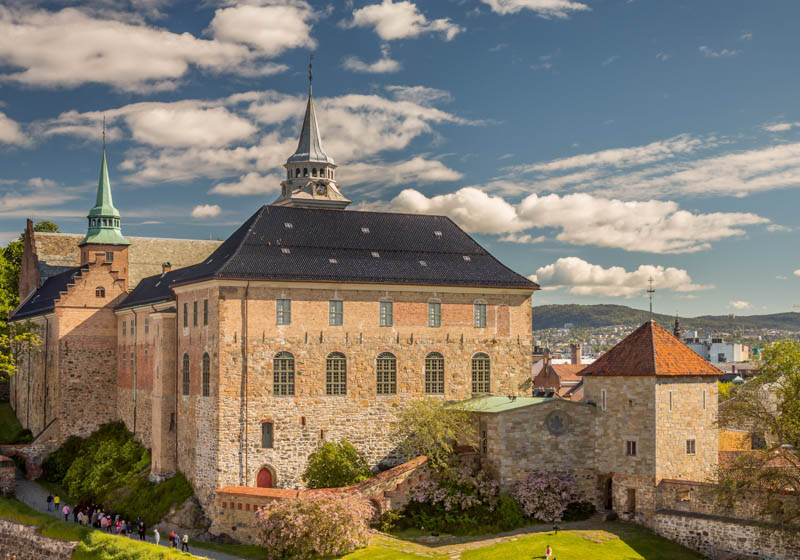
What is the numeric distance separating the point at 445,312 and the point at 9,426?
4481 centimetres

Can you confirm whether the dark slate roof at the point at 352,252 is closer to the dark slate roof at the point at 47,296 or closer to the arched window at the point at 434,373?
the arched window at the point at 434,373

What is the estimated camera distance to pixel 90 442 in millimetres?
67500

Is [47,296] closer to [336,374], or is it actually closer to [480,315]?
[336,374]

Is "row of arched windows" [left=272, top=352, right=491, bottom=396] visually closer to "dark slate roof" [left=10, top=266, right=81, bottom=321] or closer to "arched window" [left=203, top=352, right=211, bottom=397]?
"arched window" [left=203, top=352, right=211, bottom=397]

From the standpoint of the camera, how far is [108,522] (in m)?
52.2

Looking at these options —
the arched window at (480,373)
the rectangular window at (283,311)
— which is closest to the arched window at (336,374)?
the rectangular window at (283,311)

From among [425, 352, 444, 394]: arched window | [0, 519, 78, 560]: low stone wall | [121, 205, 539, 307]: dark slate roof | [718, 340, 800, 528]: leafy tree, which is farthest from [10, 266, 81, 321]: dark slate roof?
[718, 340, 800, 528]: leafy tree

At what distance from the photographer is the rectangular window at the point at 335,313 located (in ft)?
171

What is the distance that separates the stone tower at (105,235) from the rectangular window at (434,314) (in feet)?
118

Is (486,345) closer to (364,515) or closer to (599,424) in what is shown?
(599,424)

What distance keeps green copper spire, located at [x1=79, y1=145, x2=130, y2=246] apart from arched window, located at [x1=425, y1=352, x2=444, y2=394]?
124 feet

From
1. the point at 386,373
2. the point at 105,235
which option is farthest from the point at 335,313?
the point at 105,235

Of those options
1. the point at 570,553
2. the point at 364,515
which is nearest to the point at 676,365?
the point at 570,553

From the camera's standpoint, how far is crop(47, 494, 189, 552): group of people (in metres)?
Answer: 47.0
